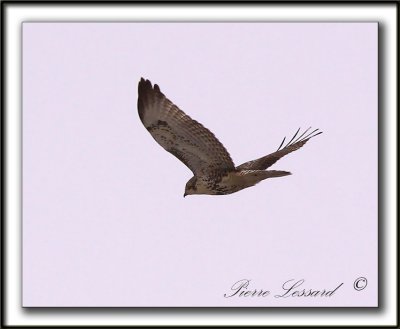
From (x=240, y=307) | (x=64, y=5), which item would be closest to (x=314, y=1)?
(x=64, y=5)

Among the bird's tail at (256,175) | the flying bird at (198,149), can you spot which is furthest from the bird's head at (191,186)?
the bird's tail at (256,175)

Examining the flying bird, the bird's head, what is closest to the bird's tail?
the flying bird

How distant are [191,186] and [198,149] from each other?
0.51 meters

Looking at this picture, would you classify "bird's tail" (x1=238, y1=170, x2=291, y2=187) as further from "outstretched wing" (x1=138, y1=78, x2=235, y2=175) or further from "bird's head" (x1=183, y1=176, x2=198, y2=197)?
"bird's head" (x1=183, y1=176, x2=198, y2=197)

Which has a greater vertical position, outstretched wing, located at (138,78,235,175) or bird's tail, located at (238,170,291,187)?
outstretched wing, located at (138,78,235,175)

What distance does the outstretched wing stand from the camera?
211 inches

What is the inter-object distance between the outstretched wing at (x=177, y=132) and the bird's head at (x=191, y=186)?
0.24 m

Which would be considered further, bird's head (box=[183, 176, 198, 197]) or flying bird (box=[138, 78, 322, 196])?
bird's head (box=[183, 176, 198, 197])

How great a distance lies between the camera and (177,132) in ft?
17.9

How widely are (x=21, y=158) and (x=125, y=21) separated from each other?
1513 mm

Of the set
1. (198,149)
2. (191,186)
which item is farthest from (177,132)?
(191,186)

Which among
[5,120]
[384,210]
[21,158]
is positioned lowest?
[384,210]

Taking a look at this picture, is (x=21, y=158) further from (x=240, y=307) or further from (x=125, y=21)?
(x=240, y=307)

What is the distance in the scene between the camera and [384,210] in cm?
530
